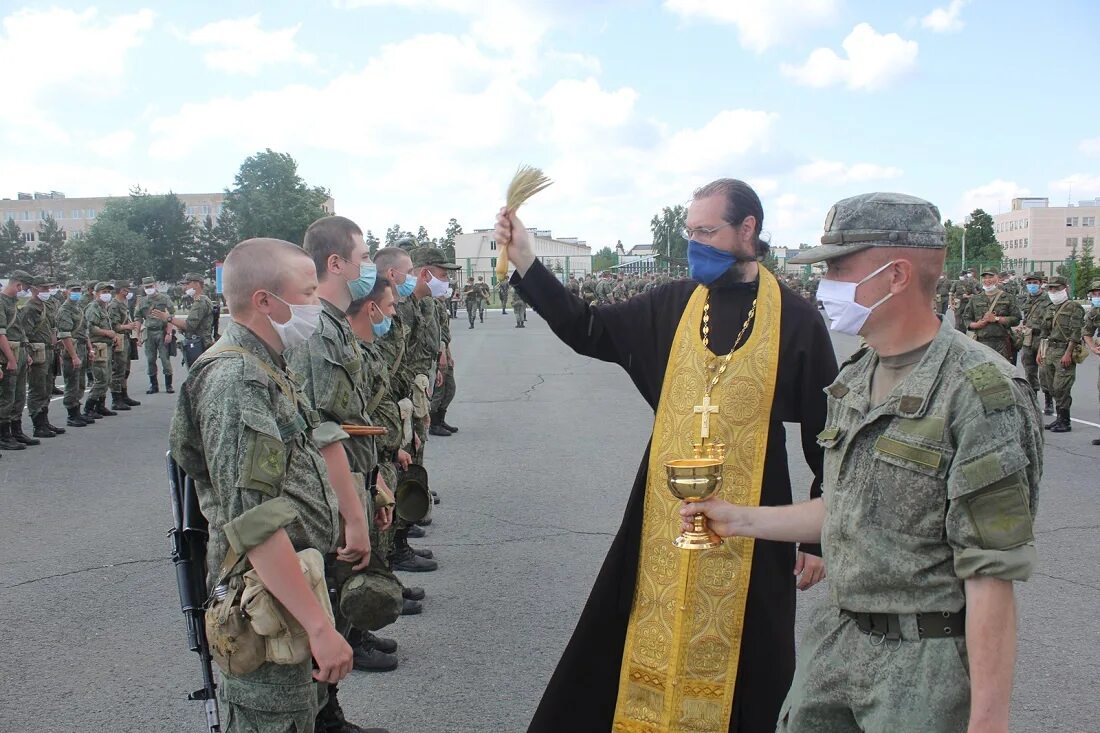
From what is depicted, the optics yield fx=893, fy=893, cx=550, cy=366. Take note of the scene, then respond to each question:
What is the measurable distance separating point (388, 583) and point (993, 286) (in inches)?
575

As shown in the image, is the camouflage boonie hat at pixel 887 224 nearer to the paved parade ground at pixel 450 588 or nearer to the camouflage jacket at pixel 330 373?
the camouflage jacket at pixel 330 373

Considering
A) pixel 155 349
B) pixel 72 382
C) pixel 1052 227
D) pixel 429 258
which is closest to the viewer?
pixel 429 258

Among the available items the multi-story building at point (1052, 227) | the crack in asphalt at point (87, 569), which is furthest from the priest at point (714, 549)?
the multi-story building at point (1052, 227)

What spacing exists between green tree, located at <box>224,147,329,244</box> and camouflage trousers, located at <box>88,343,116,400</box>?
69612mm

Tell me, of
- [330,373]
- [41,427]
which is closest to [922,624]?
[330,373]

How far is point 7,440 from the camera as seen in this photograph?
11.3 meters

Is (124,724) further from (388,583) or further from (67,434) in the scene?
(67,434)

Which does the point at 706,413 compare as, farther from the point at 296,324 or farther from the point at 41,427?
the point at 41,427

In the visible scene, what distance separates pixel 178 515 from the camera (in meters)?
2.84

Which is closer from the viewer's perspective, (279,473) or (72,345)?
(279,473)

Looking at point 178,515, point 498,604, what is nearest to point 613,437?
point 498,604

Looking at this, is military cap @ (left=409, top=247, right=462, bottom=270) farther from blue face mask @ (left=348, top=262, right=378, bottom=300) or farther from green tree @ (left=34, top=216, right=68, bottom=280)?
green tree @ (left=34, top=216, right=68, bottom=280)

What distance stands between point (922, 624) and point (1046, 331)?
12575mm

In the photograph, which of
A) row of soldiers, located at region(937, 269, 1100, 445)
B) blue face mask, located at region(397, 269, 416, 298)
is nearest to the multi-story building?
row of soldiers, located at region(937, 269, 1100, 445)
